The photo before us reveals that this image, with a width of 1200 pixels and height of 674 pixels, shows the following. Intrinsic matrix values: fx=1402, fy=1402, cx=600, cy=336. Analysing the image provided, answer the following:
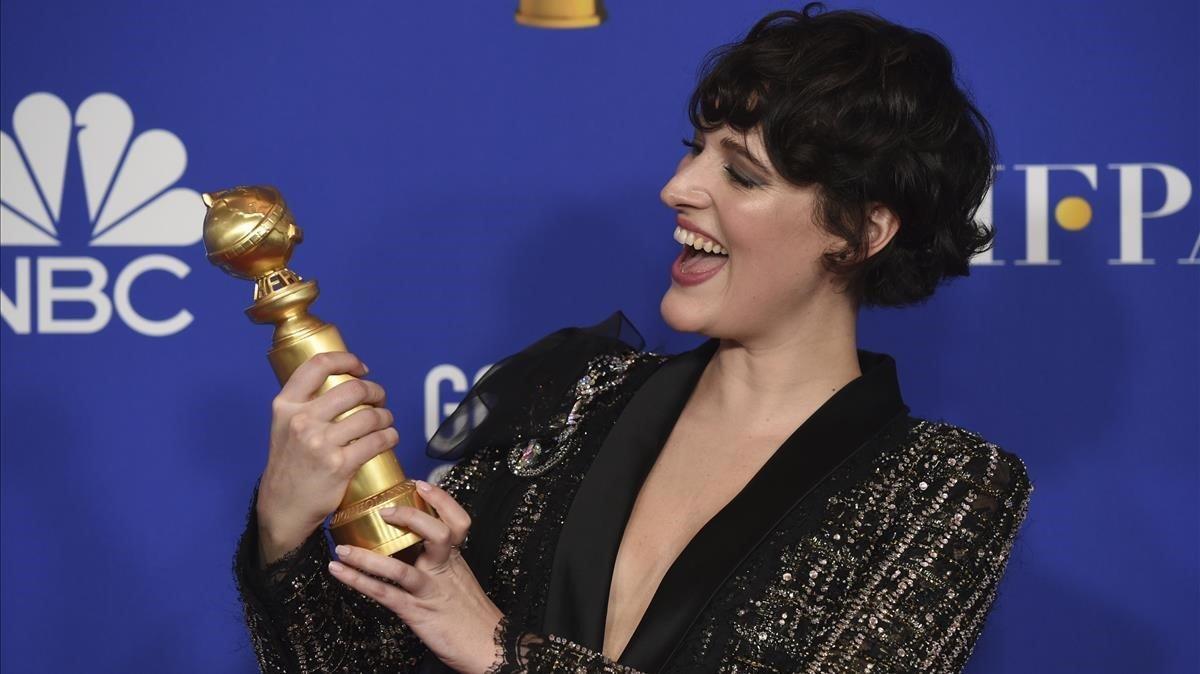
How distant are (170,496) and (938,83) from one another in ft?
3.98

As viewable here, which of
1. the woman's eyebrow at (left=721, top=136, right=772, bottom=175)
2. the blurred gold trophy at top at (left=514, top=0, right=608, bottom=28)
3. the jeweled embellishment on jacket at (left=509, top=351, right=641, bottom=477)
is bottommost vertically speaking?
the jeweled embellishment on jacket at (left=509, top=351, right=641, bottom=477)

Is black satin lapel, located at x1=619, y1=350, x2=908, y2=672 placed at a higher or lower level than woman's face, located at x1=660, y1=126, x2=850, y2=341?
lower

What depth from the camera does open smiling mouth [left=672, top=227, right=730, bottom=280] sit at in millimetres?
1461

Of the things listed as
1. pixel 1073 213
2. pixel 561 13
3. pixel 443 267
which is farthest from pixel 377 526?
pixel 1073 213

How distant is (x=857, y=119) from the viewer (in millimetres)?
1396

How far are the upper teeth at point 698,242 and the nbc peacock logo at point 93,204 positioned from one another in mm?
821

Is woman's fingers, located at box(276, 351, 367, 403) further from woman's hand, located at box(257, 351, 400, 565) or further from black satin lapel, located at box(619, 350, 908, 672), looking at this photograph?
black satin lapel, located at box(619, 350, 908, 672)

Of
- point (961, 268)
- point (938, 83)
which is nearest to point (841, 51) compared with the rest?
point (938, 83)

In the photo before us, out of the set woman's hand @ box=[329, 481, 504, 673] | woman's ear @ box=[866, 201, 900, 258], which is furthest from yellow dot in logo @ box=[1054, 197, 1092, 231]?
woman's hand @ box=[329, 481, 504, 673]

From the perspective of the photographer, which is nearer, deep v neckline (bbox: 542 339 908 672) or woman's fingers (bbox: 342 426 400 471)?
woman's fingers (bbox: 342 426 400 471)

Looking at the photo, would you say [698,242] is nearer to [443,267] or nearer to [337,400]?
[337,400]

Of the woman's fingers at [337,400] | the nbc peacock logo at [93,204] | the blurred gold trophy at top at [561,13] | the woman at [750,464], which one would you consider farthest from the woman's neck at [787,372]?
the nbc peacock logo at [93,204]

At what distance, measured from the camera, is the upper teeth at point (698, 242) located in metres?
1.46

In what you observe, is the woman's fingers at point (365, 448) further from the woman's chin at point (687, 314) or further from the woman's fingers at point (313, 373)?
the woman's chin at point (687, 314)
